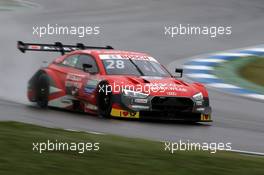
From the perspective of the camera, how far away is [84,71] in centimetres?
1262

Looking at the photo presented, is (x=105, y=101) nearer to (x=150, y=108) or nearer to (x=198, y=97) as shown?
(x=150, y=108)

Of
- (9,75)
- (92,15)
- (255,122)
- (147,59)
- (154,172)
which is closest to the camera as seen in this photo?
(154,172)

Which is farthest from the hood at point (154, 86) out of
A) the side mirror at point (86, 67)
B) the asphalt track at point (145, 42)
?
the side mirror at point (86, 67)

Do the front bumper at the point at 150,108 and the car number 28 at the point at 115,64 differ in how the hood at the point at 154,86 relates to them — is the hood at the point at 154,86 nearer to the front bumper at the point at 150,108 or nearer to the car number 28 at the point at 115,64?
the front bumper at the point at 150,108

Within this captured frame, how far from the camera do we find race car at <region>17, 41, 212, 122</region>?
11.6 m

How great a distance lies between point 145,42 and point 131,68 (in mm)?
8991

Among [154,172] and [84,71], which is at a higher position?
[84,71]

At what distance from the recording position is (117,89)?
1169 centimetres

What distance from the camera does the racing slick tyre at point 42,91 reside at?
13.2 m

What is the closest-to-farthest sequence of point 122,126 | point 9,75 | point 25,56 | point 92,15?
point 122,126 → point 9,75 → point 25,56 → point 92,15

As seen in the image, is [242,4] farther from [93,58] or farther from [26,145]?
[26,145]

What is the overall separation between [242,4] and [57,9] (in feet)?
20.7

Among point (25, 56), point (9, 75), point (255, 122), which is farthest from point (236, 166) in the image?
point (25, 56)

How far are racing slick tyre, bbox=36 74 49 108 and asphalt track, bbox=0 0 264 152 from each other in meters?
0.22
